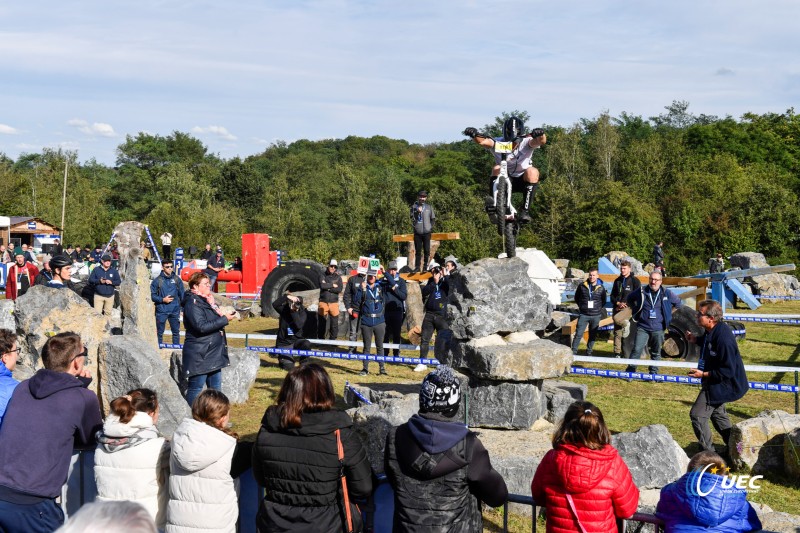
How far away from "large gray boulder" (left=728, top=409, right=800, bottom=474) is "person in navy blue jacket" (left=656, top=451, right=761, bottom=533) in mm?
4123

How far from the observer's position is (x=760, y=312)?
1927 centimetres

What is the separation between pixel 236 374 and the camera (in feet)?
32.6

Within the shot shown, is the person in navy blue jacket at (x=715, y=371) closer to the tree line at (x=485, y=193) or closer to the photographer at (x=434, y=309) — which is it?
the photographer at (x=434, y=309)

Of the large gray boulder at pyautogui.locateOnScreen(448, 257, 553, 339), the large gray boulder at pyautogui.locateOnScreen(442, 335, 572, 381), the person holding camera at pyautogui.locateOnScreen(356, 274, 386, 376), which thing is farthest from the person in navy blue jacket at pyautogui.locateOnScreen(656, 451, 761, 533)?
the person holding camera at pyautogui.locateOnScreen(356, 274, 386, 376)

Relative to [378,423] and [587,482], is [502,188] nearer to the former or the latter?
[378,423]

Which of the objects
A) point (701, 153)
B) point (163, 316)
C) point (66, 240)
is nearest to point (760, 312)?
point (163, 316)

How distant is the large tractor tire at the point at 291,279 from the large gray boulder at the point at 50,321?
898 cm

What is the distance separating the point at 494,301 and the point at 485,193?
34.8 metres

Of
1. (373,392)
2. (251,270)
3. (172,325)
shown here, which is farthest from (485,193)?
(373,392)

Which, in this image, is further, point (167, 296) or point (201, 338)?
point (167, 296)

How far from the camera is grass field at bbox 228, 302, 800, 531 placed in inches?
268

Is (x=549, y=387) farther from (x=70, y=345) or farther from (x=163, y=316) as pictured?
(x=163, y=316)

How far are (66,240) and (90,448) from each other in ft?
132

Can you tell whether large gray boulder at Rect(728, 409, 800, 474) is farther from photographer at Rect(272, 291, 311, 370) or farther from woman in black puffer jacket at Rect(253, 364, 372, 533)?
photographer at Rect(272, 291, 311, 370)
